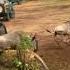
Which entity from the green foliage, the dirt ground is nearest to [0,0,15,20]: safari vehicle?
the dirt ground

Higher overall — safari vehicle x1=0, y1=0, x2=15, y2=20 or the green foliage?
the green foliage

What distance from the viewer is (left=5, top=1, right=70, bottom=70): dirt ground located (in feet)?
25.1

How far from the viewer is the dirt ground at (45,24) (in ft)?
25.1

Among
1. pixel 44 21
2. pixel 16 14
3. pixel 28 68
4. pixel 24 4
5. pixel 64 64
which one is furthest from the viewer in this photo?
pixel 24 4

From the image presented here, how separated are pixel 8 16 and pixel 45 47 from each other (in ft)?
15.4

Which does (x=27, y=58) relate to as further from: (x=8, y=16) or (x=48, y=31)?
(x=8, y=16)

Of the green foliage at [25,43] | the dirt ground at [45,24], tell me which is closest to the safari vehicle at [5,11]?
the dirt ground at [45,24]

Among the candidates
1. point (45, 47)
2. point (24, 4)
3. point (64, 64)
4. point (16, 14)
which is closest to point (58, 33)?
point (45, 47)

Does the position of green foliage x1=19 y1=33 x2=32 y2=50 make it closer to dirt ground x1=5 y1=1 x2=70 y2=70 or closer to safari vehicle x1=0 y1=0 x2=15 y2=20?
dirt ground x1=5 y1=1 x2=70 y2=70

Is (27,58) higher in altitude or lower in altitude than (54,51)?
higher

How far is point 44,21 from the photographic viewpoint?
499 inches

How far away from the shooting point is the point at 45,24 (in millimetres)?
12086

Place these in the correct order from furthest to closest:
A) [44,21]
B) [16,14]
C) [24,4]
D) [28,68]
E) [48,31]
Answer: [24,4] < [16,14] < [44,21] < [48,31] < [28,68]

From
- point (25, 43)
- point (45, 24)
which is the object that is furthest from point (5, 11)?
point (25, 43)
